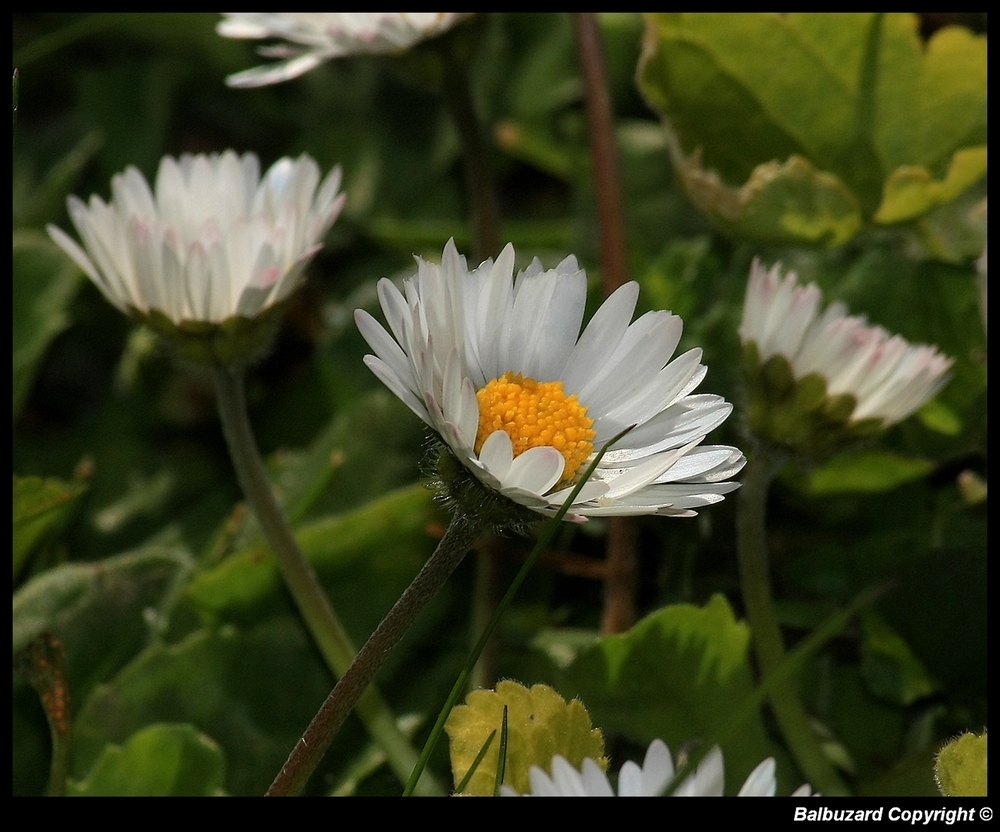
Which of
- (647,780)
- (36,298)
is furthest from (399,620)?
(36,298)

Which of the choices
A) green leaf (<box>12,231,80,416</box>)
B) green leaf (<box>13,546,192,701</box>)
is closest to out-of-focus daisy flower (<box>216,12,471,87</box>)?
green leaf (<box>12,231,80,416</box>)

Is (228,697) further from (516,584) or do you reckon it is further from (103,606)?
(516,584)

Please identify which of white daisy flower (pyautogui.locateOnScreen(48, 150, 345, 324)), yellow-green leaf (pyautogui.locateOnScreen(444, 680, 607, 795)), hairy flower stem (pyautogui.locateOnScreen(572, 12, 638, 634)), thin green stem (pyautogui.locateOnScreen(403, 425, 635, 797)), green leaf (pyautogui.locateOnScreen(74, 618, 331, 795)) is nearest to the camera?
thin green stem (pyautogui.locateOnScreen(403, 425, 635, 797))

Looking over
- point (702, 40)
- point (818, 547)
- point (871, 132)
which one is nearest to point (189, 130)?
point (702, 40)

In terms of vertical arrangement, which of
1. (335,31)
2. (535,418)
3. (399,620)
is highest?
(335,31)

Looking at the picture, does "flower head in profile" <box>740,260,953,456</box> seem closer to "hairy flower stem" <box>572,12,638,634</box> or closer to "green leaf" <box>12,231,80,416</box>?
"hairy flower stem" <box>572,12,638,634</box>

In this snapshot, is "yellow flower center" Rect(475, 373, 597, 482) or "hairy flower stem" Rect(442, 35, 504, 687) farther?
"hairy flower stem" Rect(442, 35, 504, 687)
